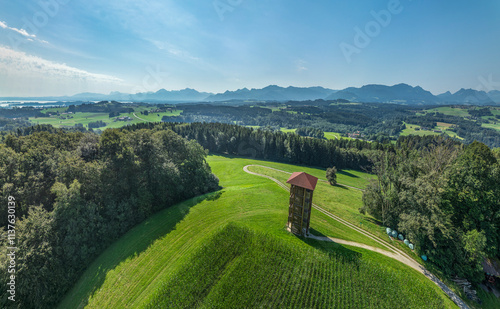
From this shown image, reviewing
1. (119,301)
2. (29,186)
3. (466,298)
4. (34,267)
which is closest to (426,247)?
(466,298)

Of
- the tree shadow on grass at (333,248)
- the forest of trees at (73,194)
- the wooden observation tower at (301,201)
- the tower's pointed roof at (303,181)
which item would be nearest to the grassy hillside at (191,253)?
the tree shadow on grass at (333,248)

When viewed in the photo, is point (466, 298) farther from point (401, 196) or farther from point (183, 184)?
point (183, 184)

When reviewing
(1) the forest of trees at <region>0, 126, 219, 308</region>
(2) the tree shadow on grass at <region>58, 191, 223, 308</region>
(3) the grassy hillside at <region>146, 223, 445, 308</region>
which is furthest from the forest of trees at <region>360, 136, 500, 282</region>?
(1) the forest of trees at <region>0, 126, 219, 308</region>

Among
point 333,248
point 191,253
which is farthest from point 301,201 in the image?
point 191,253

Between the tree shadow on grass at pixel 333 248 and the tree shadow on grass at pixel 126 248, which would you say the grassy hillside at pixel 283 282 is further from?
the tree shadow on grass at pixel 126 248

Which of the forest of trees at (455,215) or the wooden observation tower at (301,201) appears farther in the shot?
the wooden observation tower at (301,201)

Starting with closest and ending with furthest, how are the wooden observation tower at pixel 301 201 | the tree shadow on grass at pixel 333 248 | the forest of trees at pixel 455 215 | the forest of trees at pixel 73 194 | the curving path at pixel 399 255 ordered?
the curving path at pixel 399 255
the forest of trees at pixel 73 194
the forest of trees at pixel 455 215
the tree shadow on grass at pixel 333 248
the wooden observation tower at pixel 301 201
